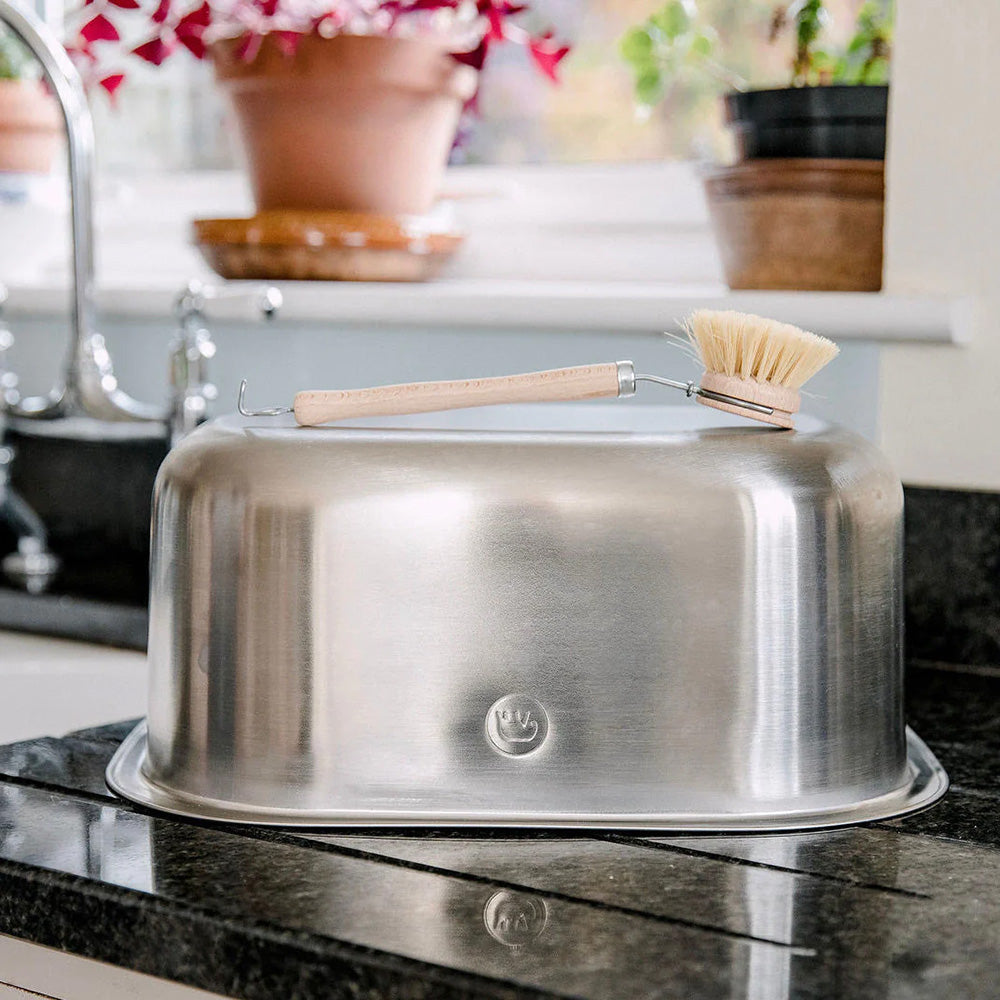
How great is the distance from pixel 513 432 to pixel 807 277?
461mm

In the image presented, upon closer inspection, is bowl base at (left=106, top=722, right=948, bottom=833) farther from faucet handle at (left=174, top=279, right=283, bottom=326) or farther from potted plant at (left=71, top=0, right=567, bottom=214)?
potted plant at (left=71, top=0, right=567, bottom=214)

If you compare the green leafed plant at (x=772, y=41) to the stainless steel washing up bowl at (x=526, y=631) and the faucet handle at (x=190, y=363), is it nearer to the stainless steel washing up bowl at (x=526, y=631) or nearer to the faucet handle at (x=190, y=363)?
the faucet handle at (x=190, y=363)

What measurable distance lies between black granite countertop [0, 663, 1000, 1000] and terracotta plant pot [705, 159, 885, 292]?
48cm

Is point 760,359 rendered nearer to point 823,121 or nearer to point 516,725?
point 516,725

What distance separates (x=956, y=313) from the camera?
103 centimetres

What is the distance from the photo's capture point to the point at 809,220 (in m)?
1.12

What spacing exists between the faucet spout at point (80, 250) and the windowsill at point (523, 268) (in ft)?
0.34

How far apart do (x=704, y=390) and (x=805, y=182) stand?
381mm

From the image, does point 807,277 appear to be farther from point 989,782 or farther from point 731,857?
point 731,857

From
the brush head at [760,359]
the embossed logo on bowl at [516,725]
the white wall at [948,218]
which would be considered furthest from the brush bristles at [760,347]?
the white wall at [948,218]

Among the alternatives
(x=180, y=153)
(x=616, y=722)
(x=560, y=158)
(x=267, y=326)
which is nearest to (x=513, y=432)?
(x=616, y=722)

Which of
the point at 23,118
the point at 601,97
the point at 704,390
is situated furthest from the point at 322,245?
the point at 704,390

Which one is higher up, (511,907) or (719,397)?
(719,397)

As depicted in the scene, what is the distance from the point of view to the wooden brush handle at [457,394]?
76 cm
